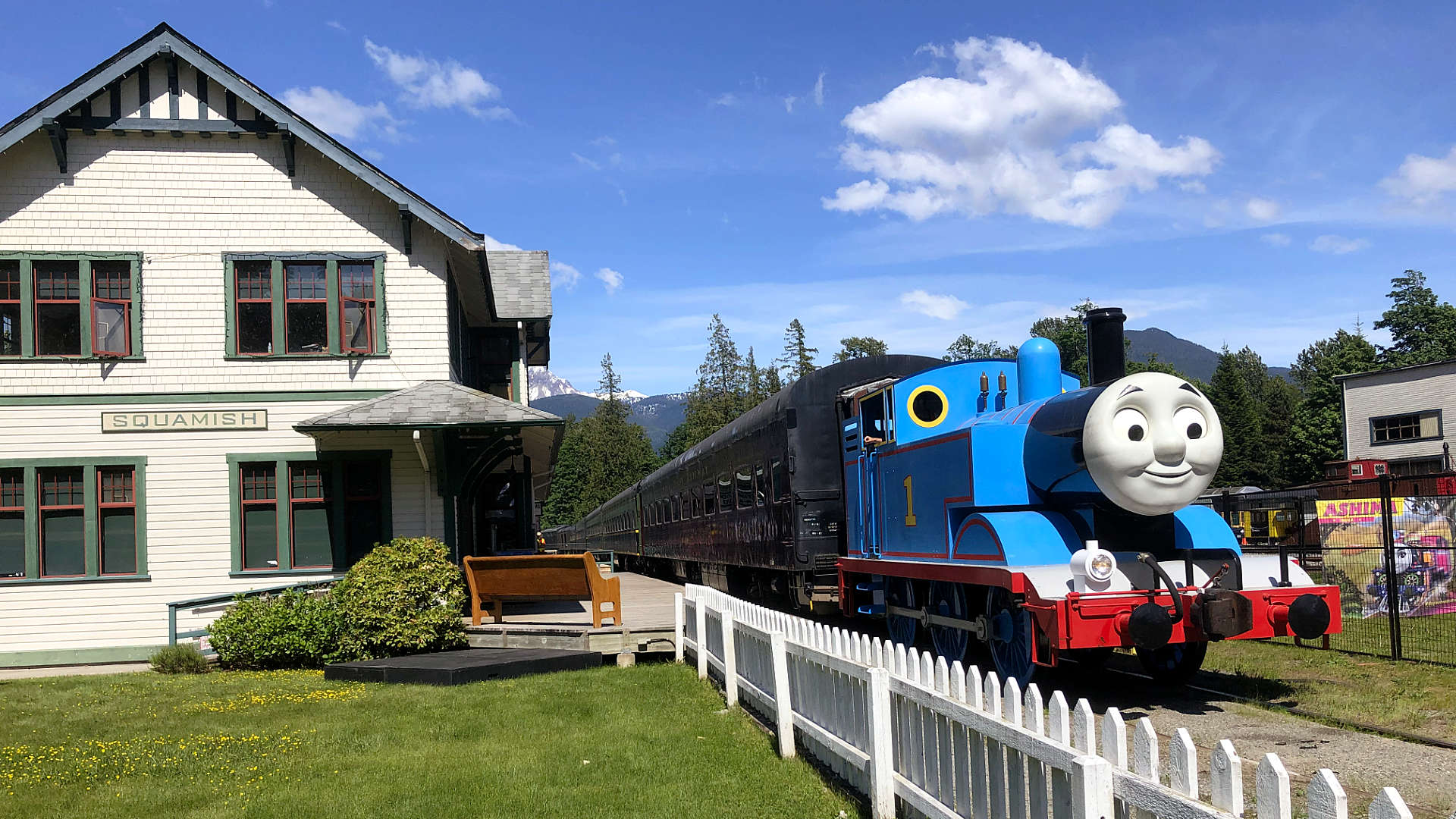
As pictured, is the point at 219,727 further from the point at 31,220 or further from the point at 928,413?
the point at 31,220

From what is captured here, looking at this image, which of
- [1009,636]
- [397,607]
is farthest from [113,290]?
[1009,636]

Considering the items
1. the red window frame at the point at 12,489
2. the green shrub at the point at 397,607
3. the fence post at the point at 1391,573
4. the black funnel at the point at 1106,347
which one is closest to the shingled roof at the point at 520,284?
the red window frame at the point at 12,489

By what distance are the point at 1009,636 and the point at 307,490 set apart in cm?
1052

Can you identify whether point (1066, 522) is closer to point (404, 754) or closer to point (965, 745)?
point (965, 745)

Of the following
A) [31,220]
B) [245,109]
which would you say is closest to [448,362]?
[245,109]

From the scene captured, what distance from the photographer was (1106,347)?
9.73m

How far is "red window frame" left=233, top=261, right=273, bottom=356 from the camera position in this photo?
1571 cm

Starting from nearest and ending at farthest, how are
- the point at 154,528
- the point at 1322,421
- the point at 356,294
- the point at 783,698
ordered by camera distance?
the point at 783,698 → the point at 154,528 → the point at 356,294 → the point at 1322,421

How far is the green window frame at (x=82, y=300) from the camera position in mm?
15289

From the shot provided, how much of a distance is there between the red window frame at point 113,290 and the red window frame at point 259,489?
231 cm

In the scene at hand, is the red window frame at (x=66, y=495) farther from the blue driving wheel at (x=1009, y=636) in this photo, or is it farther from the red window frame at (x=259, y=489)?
the blue driving wheel at (x=1009, y=636)

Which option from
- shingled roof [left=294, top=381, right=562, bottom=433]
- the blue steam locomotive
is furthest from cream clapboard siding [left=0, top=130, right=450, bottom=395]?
the blue steam locomotive

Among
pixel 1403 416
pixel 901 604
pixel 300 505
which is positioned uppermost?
pixel 1403 416

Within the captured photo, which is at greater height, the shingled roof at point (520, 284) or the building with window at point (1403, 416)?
the shingled roof at point (520, 284)
